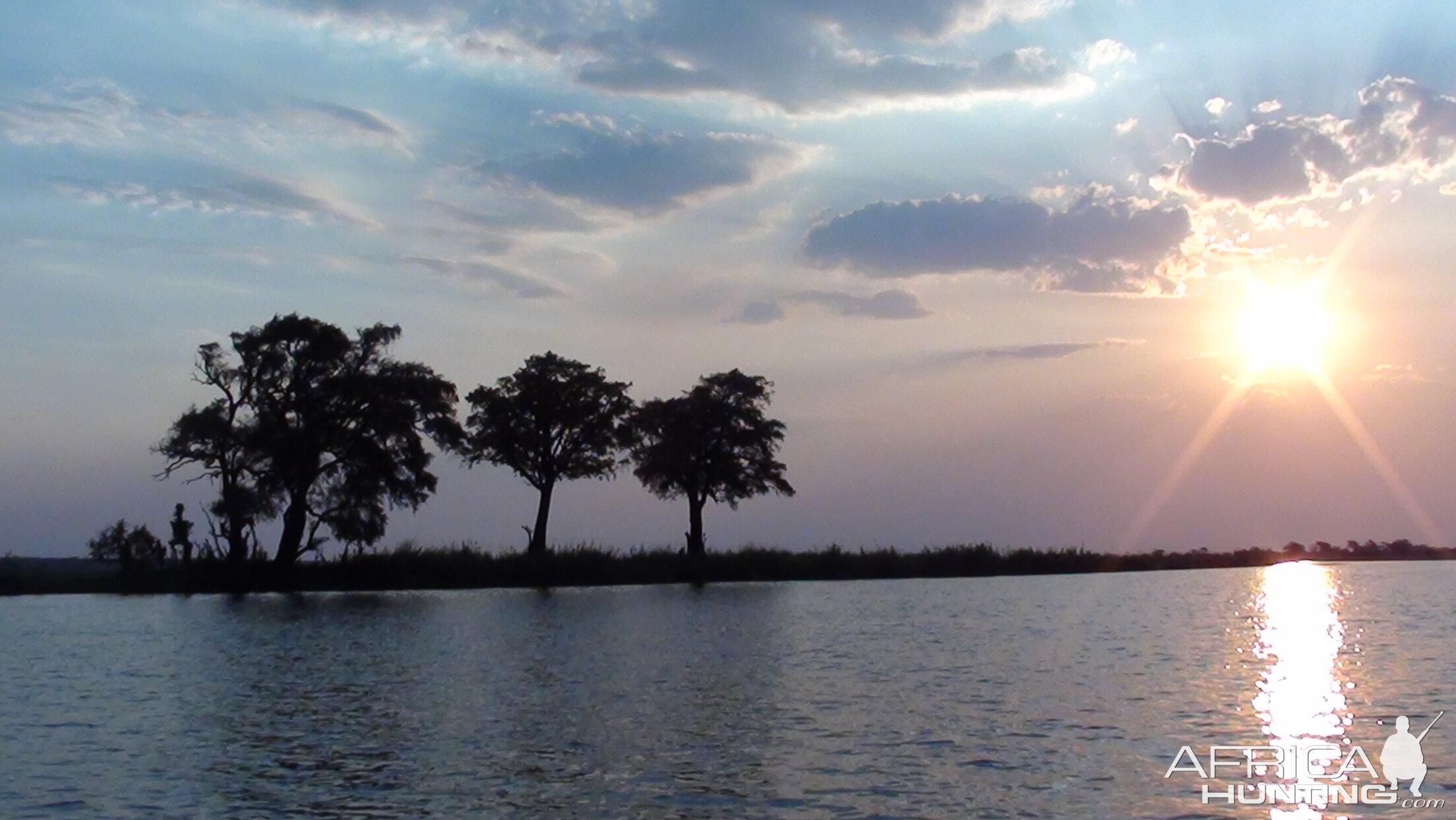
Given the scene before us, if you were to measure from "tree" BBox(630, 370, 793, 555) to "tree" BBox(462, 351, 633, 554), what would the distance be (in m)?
2.75

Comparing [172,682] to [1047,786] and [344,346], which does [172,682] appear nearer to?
[1047,786]

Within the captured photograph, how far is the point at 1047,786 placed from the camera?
50.0 ft

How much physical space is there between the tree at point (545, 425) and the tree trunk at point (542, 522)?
4cm

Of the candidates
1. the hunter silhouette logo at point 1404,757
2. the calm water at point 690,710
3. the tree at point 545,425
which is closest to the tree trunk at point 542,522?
the tree at point 545,425

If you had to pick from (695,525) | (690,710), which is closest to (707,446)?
(695,525)

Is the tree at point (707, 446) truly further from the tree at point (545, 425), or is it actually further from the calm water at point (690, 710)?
the calm water at point (690, 710)

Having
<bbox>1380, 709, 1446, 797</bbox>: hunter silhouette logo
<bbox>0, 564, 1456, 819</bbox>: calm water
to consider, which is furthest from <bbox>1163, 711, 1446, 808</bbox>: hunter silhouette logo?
<bbox>0, 564, 1456, 819</bbox>: calm water

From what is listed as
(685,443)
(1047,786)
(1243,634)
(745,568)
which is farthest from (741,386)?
(1047,786)

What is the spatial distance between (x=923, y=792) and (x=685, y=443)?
5946cm

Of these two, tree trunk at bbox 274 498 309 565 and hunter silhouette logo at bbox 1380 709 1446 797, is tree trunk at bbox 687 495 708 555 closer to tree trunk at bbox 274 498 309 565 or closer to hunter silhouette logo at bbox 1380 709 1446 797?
tree trunk at bbox 274 498 309 565

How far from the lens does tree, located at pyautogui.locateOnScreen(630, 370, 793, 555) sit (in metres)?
74.1

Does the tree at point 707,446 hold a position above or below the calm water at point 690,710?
above

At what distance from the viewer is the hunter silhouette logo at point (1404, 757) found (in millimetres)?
15578

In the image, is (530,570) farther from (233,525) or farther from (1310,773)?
(1310,773)
